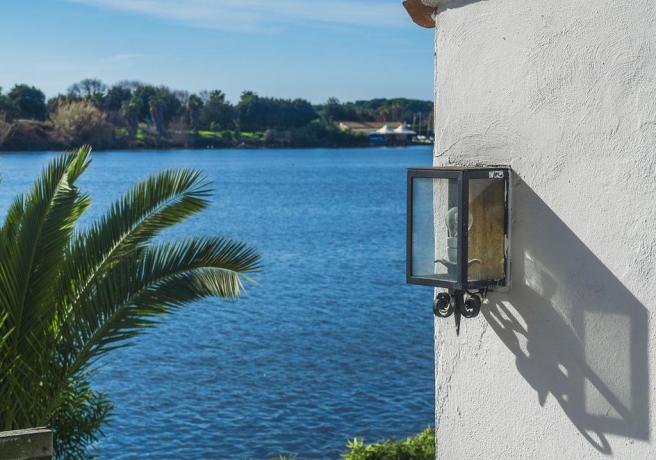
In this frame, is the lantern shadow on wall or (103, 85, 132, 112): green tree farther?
(103, 85, 132, 112): green tree

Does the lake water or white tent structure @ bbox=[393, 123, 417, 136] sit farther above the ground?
white tent structure @ bbox=[393, 123, 417, 136]

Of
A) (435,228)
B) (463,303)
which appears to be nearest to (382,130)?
(435,228)

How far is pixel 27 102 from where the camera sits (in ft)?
366

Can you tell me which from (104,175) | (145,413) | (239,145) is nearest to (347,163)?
(239,145)

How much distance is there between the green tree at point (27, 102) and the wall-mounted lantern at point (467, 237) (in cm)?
11440

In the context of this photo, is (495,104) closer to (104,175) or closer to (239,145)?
(104,175)

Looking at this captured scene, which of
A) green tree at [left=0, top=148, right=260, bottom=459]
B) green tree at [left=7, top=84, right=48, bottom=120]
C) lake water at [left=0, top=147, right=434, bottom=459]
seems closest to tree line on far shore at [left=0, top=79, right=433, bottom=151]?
green tree at [left=7, top=84, right=48, bottom=120]

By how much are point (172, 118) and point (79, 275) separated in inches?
5249

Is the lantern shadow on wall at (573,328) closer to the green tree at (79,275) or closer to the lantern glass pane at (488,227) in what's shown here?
the lantern glass pane at (488,227)

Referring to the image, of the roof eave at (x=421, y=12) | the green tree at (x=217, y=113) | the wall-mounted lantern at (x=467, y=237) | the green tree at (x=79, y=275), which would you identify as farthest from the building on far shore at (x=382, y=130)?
the wall-mounted lantern at (x=467, y=237)

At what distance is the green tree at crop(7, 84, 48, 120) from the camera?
109875 mm

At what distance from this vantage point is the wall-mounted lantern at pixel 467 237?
289 cm

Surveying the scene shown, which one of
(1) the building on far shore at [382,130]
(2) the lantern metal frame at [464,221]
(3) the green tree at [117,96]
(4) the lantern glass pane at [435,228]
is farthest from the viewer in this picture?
(1) the building on far shore at [382,130]

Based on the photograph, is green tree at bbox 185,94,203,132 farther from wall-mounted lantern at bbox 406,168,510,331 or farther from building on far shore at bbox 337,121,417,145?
wall-mounted lantern at bbox 406,168,510,331
